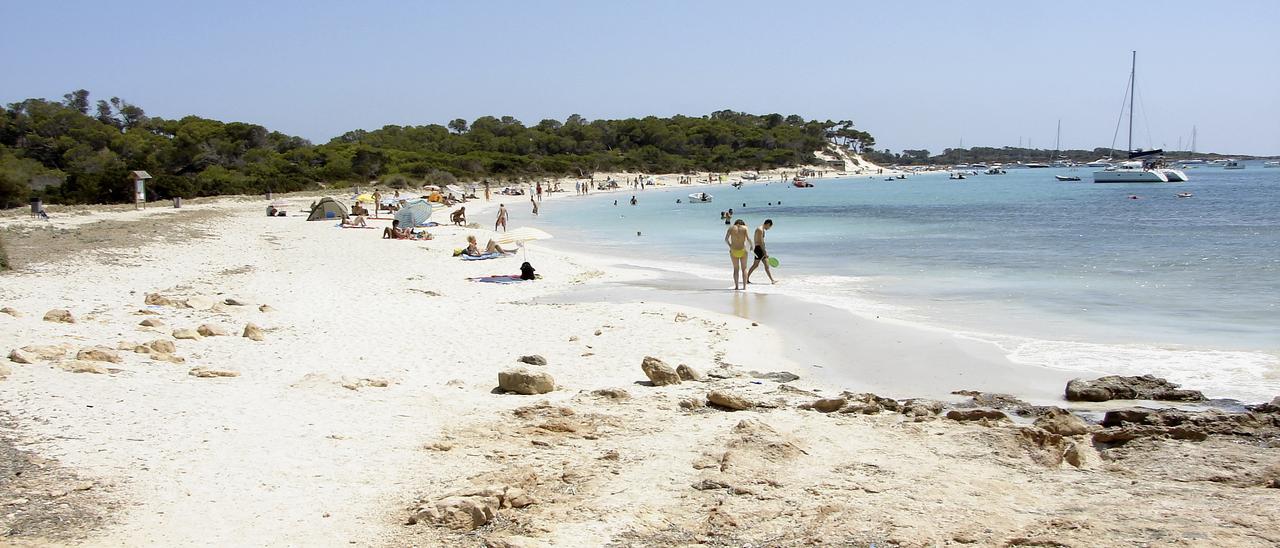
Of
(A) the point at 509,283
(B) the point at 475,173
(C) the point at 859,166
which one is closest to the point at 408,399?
(A) the point at 509,283

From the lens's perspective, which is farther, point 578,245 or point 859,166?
point 859,166

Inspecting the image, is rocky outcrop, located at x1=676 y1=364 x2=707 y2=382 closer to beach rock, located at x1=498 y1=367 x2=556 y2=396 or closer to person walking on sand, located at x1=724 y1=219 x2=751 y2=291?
beach rock, located at x1=498 y1=367 x2=556 y2=396

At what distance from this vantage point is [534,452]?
6.00 m

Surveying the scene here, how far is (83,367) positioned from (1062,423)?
7472mm

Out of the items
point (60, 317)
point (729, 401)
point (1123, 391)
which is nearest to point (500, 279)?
point (60, 317)

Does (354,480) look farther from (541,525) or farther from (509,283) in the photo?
(509,283)

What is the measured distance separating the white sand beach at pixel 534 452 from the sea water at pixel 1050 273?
5.51ft

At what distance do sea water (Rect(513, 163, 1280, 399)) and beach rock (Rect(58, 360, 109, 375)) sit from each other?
28.7ft

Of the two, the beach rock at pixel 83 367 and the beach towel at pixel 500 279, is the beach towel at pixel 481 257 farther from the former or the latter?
the beach rock at pixel 83 367

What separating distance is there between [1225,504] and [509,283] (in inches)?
500

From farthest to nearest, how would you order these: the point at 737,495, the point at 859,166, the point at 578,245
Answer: the point at 859,166
the point at 578,245
the point at 737,495

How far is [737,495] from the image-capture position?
5.16m

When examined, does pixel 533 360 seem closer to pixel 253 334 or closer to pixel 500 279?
pixel 253 334

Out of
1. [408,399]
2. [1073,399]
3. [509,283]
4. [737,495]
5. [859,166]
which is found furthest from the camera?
[859,166]
